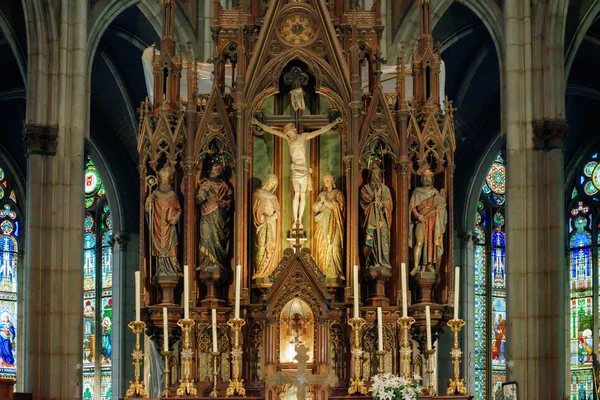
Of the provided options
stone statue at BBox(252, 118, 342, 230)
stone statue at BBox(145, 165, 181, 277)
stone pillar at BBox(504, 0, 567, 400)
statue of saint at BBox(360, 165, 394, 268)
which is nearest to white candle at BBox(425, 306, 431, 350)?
statue of saint at BBox(360, 165, 394, 268)

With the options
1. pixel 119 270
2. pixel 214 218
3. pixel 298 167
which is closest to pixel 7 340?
pixel 119 270

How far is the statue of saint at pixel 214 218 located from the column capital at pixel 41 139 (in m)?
8.62

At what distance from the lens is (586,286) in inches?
1492

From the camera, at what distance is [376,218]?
59.3 ft

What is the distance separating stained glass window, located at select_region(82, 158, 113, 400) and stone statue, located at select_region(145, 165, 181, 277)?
19515 millimetres

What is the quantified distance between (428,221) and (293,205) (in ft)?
5.35

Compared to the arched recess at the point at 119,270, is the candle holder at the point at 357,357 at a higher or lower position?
lower

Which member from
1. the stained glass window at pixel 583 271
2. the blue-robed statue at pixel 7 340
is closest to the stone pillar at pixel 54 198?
the blue-robed statue at pixel 7 340

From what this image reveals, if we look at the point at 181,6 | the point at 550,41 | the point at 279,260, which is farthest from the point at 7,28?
Answer: the point at 279,260

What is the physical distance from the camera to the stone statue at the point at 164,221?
1823 centimetres

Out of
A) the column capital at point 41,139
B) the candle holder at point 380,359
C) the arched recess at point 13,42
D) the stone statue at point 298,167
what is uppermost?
the arched recess at point 13,42

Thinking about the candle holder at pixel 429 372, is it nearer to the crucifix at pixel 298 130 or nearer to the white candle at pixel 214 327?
the crucifix at pixel 298 130

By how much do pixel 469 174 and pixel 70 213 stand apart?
14125 mm

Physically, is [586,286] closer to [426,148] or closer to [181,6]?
[181,6]
